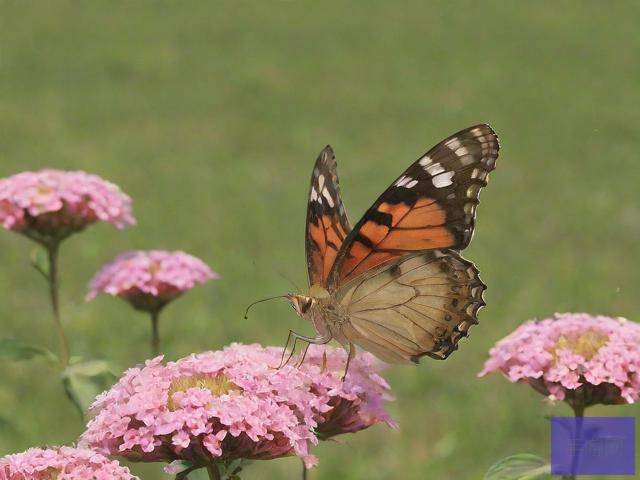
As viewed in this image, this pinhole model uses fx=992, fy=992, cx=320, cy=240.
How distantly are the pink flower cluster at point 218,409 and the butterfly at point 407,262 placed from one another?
0.36 meters

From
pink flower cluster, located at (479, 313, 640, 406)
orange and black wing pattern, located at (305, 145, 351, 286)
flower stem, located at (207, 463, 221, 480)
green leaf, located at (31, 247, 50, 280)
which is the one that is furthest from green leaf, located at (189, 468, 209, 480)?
green leaf, located at (31, 247, 50, 280)

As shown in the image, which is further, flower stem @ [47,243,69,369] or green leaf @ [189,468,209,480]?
flower stem @ [47,243,69,369]

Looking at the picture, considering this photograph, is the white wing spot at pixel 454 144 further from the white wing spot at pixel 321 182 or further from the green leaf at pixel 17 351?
the green leaf at pixel 17 351

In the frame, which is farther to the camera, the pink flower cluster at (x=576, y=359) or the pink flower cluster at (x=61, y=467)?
the pink flower cluster at (x=576, y=359)

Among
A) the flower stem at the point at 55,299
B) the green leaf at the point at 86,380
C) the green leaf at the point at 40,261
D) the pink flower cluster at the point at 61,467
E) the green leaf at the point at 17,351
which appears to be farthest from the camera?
the green leaf at the point at 40,261

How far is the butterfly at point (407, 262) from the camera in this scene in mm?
2814

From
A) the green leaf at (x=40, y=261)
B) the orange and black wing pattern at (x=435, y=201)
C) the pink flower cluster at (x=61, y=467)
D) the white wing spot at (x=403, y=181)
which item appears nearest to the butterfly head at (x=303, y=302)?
the orange and black wing pattern at (x=435, y=201)

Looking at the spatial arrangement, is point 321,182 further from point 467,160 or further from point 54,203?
point 54,203

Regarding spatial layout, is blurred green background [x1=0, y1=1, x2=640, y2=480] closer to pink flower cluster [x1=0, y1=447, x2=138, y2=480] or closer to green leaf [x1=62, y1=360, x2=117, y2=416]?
green leaf [x1=62, y1=360, x2=117, y2=416]

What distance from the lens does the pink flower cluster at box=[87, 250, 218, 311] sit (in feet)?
12.1

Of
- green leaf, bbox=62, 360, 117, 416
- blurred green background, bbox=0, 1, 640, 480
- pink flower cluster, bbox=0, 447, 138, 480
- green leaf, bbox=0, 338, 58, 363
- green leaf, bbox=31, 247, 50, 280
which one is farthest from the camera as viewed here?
blurred green background, bbox=0, 1, 640, 480

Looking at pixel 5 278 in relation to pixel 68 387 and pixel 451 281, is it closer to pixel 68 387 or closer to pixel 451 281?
pixel 68 387

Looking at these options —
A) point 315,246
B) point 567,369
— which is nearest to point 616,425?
point 567,369

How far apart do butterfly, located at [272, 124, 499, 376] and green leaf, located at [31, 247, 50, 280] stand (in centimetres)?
131
